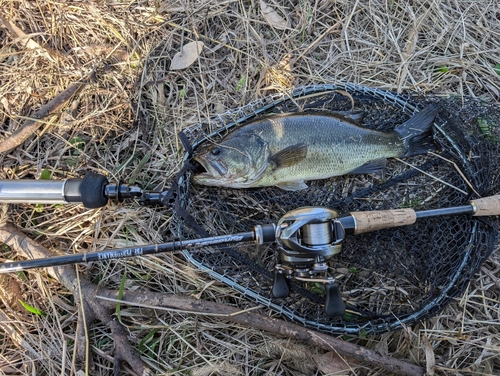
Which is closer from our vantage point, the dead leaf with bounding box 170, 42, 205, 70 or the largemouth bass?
the largemouth bass

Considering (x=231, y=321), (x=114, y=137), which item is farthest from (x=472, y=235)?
(x=114, y=137)

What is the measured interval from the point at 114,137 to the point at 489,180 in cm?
284

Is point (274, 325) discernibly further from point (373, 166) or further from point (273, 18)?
point (273, 18)

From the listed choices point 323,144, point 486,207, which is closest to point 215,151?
point 323,144

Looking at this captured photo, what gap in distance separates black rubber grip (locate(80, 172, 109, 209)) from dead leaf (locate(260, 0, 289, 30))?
1931 millimetres

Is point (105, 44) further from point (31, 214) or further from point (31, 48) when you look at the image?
point (31, 214)

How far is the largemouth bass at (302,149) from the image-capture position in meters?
2.68

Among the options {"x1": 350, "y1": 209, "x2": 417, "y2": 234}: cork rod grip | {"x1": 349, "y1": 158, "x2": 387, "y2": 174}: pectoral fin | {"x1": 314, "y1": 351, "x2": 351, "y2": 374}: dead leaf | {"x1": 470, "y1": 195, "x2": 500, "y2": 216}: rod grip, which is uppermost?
{"x1": 349, "y1": 158, "x2": 387, "y2": 174}: pectoral fin

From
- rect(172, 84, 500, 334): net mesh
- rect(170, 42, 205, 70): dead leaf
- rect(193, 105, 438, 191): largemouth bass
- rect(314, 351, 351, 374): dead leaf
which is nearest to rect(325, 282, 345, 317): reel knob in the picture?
rect(172, 84, 500, 334): net mesh

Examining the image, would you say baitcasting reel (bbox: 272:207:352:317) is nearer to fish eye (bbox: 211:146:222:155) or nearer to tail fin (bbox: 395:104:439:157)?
fish eye (bbox: 211:146:222:155)

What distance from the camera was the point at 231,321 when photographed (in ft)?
8.85

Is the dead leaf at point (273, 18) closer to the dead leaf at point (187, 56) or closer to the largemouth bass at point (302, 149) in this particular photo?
the dead leaf at point (187, 56)

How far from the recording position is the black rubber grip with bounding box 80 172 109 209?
2492 millimetres

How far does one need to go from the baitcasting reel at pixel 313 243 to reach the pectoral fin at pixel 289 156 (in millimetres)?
589
